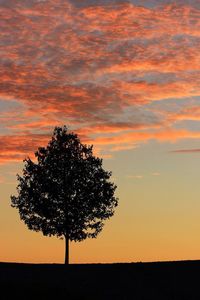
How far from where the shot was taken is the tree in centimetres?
6375
